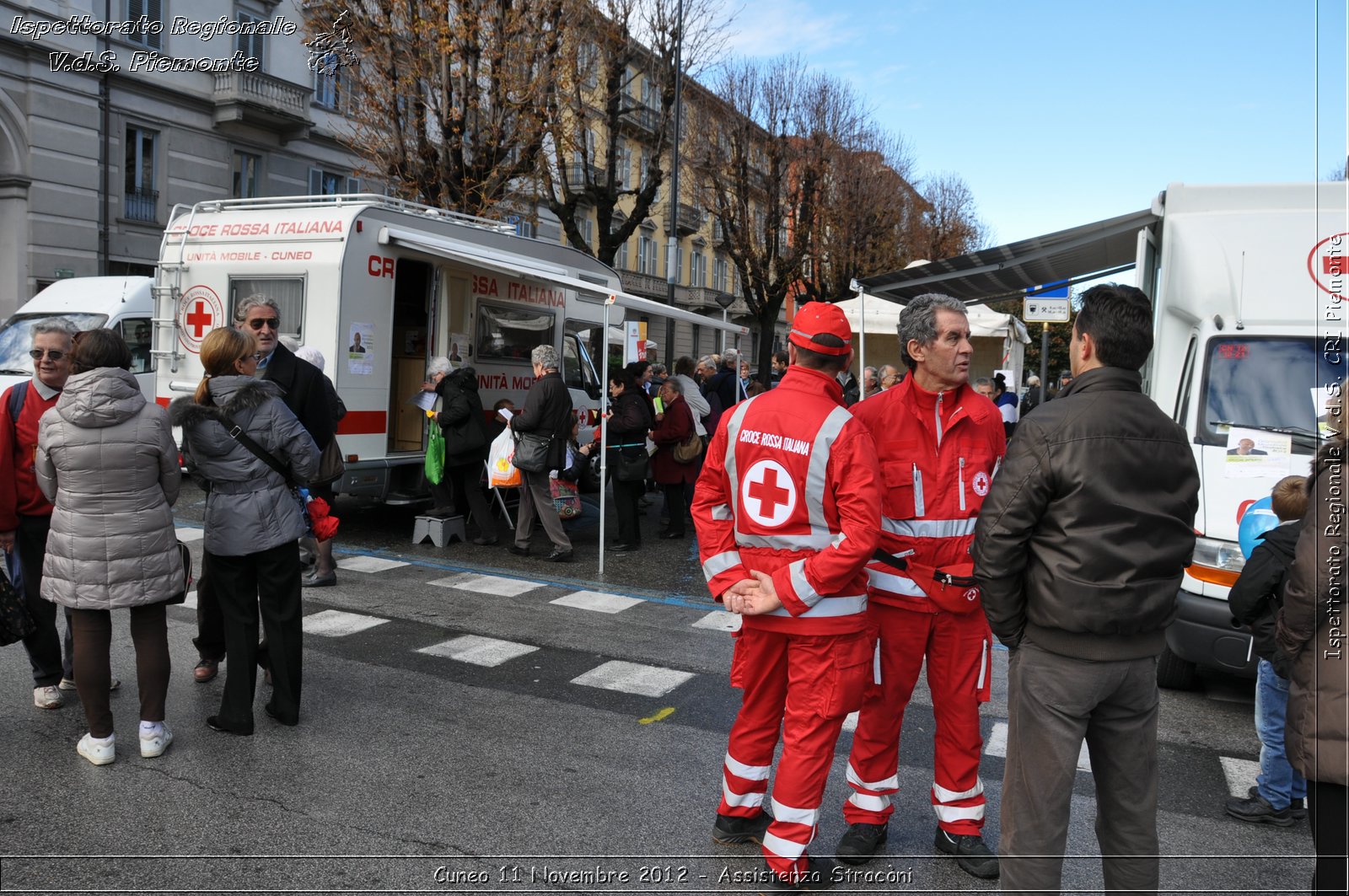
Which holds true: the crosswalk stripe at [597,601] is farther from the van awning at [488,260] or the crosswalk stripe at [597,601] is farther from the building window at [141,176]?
the building window at [141,176]

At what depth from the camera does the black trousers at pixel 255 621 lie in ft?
15.1

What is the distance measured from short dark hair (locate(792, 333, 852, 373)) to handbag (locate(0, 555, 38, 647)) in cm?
328

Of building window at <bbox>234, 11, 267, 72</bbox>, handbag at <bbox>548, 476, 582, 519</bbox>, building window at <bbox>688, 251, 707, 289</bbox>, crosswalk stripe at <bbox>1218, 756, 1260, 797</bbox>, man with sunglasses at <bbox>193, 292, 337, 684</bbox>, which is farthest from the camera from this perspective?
building window at <bbox>688, 251, 707, 289</bbox>

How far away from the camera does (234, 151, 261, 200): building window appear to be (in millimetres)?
24422

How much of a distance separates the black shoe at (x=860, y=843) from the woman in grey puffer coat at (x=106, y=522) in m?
2.88

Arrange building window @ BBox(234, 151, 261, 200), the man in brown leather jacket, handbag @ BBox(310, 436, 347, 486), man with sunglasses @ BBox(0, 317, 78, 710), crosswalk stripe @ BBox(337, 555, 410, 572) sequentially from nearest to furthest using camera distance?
1. the man in brown leather jacket
2. man with sunglasses @ BBox(0, 317, 78, 710)
3. handbag @ BBox(310, 436, 347, 486)
4. crosswalk stripe @ BBox(337, 555, 410, 572)
5. building window @ BBox(234, 151, 261, 200)

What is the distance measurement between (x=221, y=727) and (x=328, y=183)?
80.4ft

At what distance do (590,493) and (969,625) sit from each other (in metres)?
10.4

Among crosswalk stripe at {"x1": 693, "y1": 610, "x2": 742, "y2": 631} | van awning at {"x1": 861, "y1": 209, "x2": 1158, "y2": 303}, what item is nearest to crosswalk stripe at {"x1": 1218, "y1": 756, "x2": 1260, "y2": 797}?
crosswalk stripe at {"x1": 693, "y1": 610, "x2": 742, "y2": 631}

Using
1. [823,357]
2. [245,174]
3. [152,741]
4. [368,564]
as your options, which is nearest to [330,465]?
[152,741]

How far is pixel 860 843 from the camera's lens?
362 centimetres

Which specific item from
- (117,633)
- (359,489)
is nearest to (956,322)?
(117,633)

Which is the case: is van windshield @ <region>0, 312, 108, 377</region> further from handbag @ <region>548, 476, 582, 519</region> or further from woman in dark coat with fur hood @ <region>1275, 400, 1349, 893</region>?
woman in dark coat with fur hood @ <region>1275, 400, 1349, 893</region>

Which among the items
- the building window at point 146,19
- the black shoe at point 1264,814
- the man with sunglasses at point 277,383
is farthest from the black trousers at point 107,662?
the building window at point 146,19
